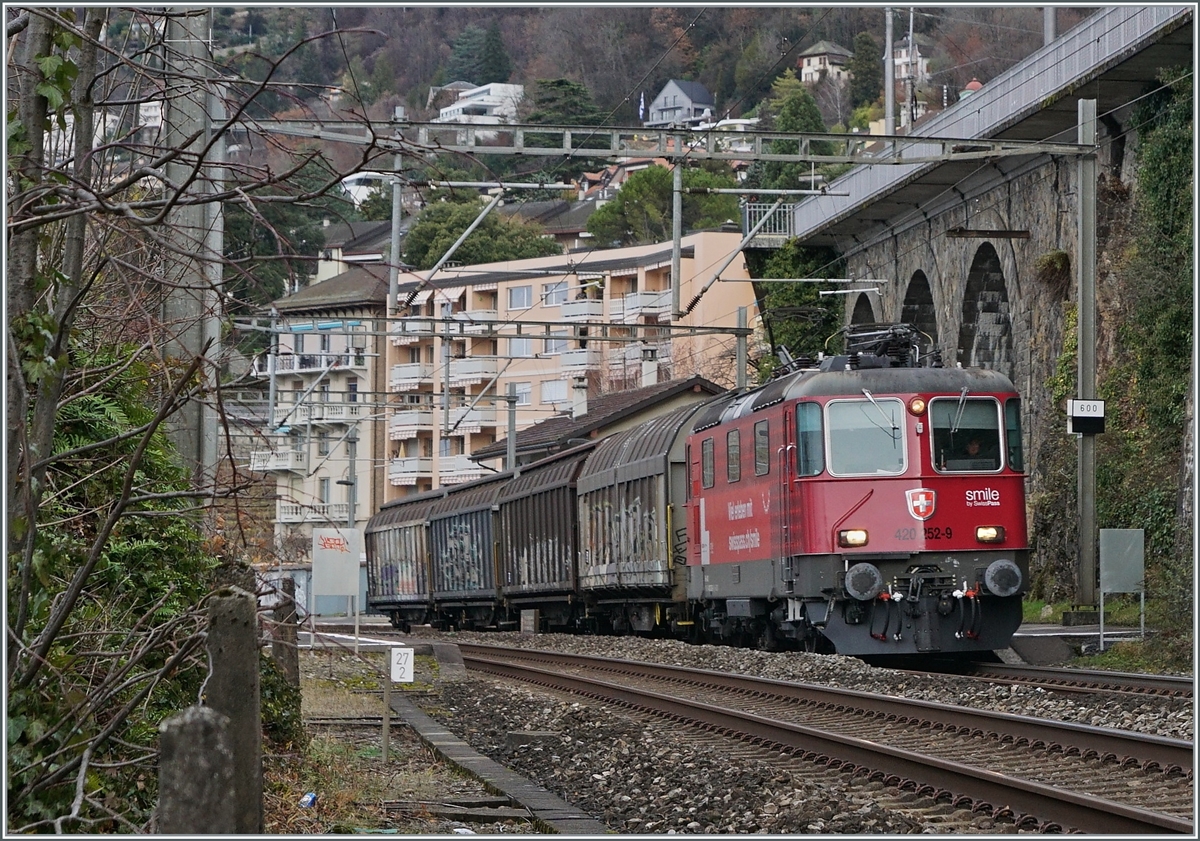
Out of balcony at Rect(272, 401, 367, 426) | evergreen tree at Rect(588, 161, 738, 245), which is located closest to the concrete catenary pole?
balcony at Rect(272, 401, 367, 426)

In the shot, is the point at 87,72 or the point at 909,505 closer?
the point at 87,72

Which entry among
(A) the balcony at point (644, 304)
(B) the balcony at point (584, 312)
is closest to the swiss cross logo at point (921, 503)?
(A) the balcony at point (644, 304)

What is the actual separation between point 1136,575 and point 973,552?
334 centimetres

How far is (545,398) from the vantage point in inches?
2972

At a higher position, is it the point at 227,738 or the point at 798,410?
the point at 798,410

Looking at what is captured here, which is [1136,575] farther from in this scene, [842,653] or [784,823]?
[784,823]

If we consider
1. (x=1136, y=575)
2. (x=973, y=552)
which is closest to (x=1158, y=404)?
(x=1136, y=575)

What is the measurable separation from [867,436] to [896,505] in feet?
2.53

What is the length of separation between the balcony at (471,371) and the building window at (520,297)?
2.72 meters

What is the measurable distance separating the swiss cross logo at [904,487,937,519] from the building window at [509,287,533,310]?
56595 mm

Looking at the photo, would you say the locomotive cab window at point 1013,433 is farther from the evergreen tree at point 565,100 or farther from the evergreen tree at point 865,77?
the evergreen tree at point 865,77

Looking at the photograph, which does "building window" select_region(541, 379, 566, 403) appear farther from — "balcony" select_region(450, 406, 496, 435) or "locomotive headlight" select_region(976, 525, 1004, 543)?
"locomotive headlight" select_region(976, 525, 1004, 543)

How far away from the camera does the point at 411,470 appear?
249 feet

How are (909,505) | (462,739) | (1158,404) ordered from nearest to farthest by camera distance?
(462,739), (909,505), (1158,404)
